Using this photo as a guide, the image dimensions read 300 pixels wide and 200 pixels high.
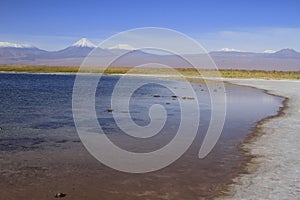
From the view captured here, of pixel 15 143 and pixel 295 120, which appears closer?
pixel 15 143

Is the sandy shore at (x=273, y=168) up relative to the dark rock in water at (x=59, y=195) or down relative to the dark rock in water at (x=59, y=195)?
down

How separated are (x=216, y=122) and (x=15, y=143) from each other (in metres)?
11.8

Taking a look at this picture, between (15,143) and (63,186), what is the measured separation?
593cm

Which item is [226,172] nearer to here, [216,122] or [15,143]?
[15,143]

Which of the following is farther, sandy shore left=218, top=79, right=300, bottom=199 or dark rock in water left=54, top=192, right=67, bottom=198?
sandy shore left=218, top=79, right=300, bottom=199

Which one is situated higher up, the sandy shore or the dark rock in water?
the dark rock in water

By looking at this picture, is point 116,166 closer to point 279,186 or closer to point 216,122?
point 279,186

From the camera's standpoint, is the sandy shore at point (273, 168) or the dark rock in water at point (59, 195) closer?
the dark rock in water at point (59, 195)

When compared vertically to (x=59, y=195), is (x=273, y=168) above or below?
below

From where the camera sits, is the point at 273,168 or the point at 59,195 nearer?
the point at 59,195

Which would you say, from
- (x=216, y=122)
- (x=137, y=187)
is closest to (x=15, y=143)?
(x=137, y=187)

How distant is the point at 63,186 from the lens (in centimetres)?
1024

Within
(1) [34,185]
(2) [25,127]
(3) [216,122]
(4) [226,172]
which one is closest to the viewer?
(1) [34,185]

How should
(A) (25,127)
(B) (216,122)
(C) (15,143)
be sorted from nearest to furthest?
1. (C) (15,143)
2. (A) (25,127)
3. (B) (216,122)
